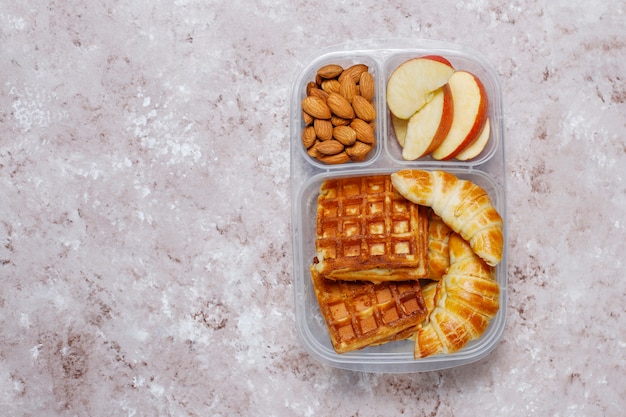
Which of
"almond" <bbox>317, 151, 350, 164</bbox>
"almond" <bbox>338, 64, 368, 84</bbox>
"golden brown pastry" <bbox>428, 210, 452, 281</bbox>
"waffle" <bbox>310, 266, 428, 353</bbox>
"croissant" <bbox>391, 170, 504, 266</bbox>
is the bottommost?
"waffle" <bbox>310, 266, 428, 353</bbox>

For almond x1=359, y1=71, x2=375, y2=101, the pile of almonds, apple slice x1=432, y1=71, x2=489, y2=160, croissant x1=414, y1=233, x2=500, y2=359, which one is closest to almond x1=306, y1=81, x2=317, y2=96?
the pile of almonds

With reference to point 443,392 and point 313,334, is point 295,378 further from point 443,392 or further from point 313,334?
point 443,392

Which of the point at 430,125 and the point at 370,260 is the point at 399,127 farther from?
the point at 370,260

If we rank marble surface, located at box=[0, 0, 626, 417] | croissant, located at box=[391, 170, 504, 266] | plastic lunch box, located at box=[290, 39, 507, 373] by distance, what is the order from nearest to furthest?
croissant, located at box=[391, 170, 504, 266], plastic lunch box, located at box=[290, 39, 507, 373], marble surface, located at box=[0, 0, 626, 417]

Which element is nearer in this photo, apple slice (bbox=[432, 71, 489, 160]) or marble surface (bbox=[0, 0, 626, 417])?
apple slice (bbox=[432, 71, 489, 160])

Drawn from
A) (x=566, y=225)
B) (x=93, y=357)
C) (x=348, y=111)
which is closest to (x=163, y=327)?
(x=93, y=357)

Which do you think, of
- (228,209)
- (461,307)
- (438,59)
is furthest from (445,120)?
(228,209)

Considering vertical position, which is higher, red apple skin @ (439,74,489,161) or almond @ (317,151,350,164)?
red apple skin @ (439,74,489,161)

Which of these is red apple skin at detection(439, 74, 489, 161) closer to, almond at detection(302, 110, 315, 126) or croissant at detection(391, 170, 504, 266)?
croissant at detection(391, 170, 504, 266)
